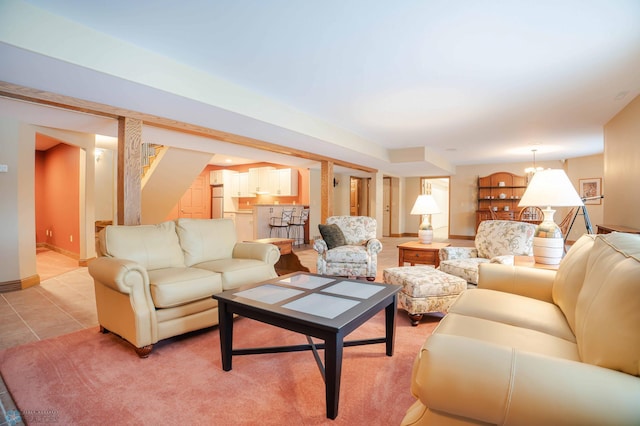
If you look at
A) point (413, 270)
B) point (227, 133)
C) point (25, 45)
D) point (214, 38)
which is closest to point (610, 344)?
point (413, 270)

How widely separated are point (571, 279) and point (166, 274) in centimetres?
275

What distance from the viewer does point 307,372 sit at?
2.00m

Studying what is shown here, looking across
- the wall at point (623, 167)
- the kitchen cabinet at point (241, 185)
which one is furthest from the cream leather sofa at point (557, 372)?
the kitchen cabinet at point (241, 185)

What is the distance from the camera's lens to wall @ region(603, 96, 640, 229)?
11.8ft

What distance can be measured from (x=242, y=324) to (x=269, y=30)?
244 cm

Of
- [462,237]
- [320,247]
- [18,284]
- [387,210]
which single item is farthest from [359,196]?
[18,284]

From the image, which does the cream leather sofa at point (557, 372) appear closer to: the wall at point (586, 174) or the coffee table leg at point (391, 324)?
the coffee table leg at point (391, 324)

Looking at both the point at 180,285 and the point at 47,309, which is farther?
the point at 47,309

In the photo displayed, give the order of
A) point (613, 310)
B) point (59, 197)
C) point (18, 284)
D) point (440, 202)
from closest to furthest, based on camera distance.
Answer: point (613, 310)
point (18, 284)
point (59, 197)
point (440, 202)

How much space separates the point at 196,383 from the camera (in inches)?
74.8

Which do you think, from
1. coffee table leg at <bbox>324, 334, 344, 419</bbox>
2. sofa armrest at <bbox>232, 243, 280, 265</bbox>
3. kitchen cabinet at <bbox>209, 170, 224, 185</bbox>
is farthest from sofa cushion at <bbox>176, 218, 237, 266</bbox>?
kitchen cabinet at <bbox>209, 170, 224, 185</bbox>

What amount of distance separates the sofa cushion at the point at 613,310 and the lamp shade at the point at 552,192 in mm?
1070

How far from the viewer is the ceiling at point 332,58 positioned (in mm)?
2078

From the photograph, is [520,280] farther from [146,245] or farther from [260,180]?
[260,180]
